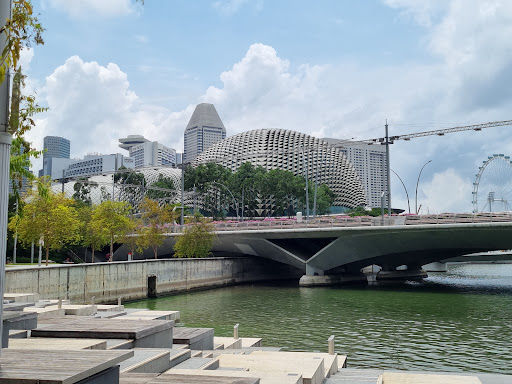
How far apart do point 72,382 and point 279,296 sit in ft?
112

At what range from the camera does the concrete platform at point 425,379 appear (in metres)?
8.95

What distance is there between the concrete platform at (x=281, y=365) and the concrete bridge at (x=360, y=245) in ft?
106

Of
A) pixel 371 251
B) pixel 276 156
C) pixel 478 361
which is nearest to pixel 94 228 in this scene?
pixel 371 251

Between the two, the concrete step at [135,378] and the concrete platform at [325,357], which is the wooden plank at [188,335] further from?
the concrete step at [135,378]

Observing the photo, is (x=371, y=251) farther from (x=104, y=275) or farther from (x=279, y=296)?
(x=104, y=275)

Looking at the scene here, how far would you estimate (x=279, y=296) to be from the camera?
1491 inches

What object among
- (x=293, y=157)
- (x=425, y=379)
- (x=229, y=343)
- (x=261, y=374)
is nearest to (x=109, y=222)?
(x=229, y=343)

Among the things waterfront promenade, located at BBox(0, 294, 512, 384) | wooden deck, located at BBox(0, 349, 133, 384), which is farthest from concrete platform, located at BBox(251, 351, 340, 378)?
wooden deck, located at BBox(0, 349, 133, 384)

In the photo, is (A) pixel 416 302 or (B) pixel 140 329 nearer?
(B) pixel 140 329

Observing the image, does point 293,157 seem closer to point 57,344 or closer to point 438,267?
point 438,267

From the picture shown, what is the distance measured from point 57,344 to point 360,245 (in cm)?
4200

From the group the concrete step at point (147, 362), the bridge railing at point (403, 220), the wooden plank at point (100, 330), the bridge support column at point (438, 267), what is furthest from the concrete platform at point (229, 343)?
the bridge support column at point (438, 267)

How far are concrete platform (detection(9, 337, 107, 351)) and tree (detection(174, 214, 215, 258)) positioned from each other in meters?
43.2

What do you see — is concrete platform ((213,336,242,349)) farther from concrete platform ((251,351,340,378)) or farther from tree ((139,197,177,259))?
tree ((139,197,177,259))
